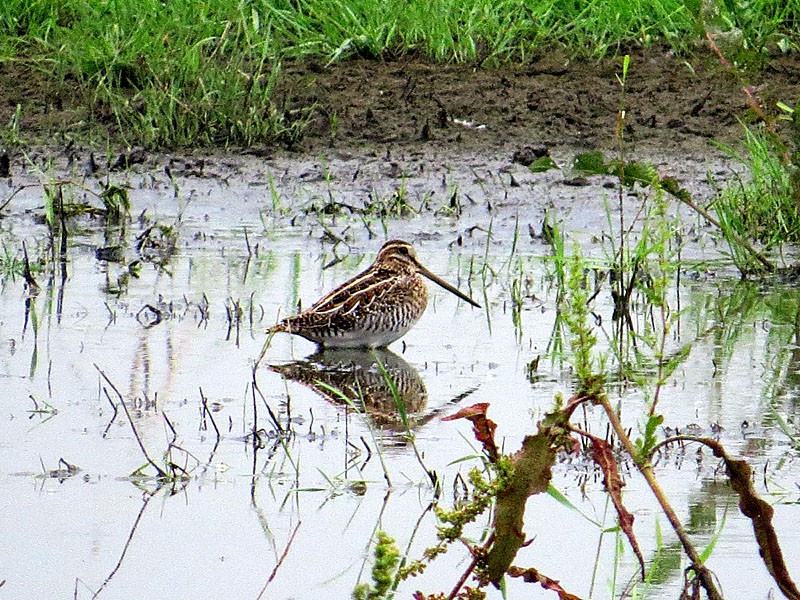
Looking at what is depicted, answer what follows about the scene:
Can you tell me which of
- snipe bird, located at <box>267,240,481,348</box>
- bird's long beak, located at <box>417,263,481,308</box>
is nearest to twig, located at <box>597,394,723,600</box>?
snipe bird, located at <box>267,240,481,348</box>

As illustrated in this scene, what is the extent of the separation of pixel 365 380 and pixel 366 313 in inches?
17.7

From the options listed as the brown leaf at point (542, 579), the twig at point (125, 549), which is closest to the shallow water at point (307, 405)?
the twig at point (125, 549)

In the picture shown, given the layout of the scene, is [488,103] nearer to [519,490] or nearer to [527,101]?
[527,101]

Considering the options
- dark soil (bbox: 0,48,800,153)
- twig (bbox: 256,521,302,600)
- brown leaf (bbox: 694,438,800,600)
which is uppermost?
dark soil (bbox: 0,48,800,153)

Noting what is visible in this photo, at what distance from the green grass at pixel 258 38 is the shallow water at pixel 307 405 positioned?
0.89m

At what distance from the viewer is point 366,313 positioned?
6.21 m

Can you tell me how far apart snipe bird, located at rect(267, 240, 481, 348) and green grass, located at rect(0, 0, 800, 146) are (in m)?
3.37

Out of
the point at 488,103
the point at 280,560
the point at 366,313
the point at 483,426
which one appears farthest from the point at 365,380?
the point at 488,103

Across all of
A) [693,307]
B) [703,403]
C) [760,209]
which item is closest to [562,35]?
[760,209]

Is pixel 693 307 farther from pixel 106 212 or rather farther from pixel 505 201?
pixel 106 212

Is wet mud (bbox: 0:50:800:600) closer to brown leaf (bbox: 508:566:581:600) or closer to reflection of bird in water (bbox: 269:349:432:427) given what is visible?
reflection of bird in water (bbox: 269:349:432:427)

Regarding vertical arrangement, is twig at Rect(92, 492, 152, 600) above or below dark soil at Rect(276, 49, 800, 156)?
below

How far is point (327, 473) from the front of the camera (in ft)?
14.9

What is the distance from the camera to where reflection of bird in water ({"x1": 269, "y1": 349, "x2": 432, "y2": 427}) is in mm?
5305
